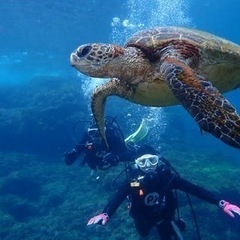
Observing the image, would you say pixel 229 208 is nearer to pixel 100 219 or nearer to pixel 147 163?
pixel 147 163

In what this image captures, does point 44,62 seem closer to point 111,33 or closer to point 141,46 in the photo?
point 111,33

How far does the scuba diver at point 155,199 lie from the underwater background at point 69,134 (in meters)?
1.94

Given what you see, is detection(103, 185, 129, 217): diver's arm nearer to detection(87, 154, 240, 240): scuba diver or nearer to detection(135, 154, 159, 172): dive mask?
detection(87, 154, 240, 240): scuba diver

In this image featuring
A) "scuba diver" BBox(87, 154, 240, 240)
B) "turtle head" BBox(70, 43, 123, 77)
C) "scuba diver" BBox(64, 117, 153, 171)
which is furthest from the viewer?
"scuba diver" BBox(64, 117, 153, 171)

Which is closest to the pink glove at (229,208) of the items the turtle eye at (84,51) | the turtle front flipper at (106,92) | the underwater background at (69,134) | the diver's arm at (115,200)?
the diver's arm at (115,200)

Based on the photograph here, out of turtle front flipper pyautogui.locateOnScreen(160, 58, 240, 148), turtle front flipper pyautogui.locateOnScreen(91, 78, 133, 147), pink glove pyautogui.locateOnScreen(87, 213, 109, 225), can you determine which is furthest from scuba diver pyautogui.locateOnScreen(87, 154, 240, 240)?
turtle front flipper pyautogui.locateOnScreen(160, 58, 240, 148)

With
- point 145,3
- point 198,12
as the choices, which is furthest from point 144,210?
point 198,12

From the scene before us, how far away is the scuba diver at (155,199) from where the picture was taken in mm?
5082

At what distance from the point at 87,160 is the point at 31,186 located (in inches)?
278

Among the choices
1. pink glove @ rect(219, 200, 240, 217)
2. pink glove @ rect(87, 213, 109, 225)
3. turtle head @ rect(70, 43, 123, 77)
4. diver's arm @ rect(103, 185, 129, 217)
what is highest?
turtle head @ rect(70, 43, 123, 77)

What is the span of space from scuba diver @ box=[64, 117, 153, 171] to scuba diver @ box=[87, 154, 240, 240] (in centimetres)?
164

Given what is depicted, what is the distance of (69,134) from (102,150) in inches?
434

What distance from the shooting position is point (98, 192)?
11.5 meters

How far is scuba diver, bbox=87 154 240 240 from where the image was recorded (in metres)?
5.08
